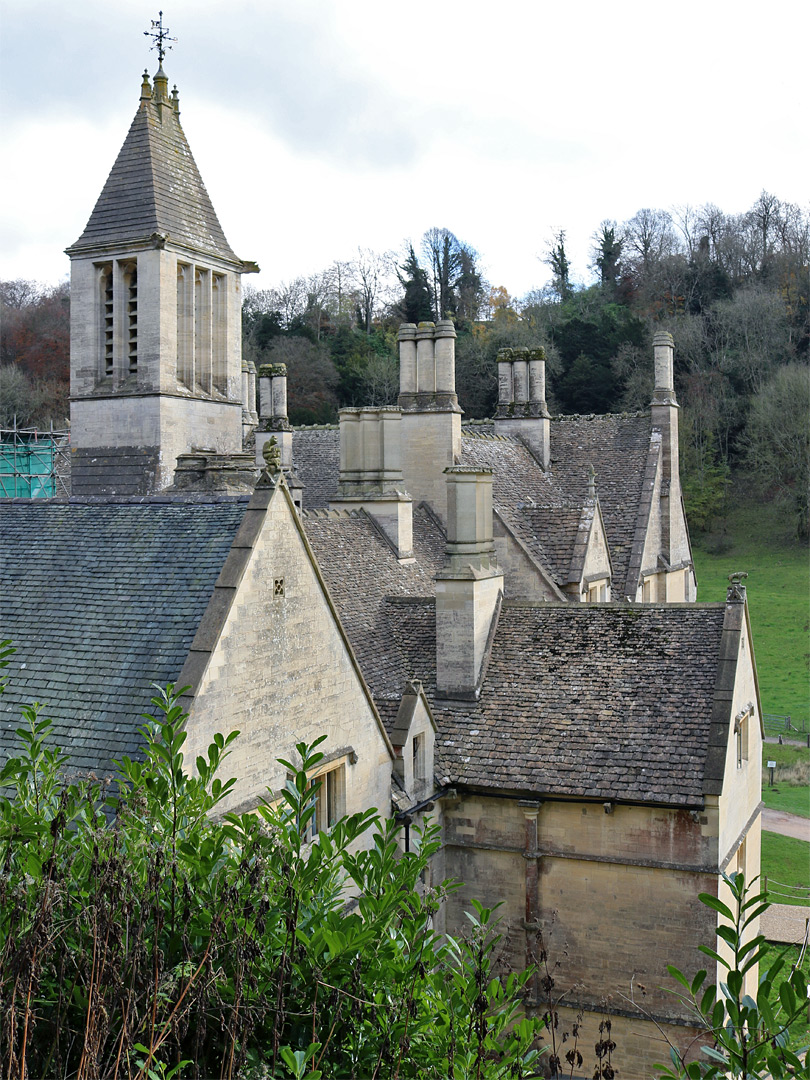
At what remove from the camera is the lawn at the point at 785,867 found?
74.1 ft

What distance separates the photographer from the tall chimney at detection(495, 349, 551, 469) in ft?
104

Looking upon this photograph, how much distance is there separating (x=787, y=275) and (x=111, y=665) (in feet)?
221

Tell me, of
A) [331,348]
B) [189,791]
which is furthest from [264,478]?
[331,348]

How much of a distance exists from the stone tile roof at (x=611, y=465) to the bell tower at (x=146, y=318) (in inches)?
476

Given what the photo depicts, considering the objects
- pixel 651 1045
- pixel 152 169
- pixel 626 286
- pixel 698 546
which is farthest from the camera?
pixel 626 286

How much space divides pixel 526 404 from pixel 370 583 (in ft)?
46.8

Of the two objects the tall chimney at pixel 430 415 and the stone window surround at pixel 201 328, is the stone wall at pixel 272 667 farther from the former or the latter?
the tall chimney at pixel 430 415

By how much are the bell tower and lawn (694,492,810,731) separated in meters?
24.4

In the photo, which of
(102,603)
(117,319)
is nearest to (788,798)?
(117,319)

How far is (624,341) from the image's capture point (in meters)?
64.5

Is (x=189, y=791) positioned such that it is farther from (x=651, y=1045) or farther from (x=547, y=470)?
(x=547, y=470)

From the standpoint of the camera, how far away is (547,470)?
3138cm

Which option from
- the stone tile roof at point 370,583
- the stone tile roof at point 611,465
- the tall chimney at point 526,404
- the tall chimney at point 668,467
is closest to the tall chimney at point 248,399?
the tall chimney at point 526,404

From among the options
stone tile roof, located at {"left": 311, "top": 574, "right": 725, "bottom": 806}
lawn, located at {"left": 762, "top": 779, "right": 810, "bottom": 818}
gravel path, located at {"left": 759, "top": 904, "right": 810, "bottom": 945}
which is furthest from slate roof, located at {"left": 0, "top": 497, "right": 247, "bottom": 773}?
lawn, located at {"left": 762, "top": 779, "right": 810, "bottom": 818}
